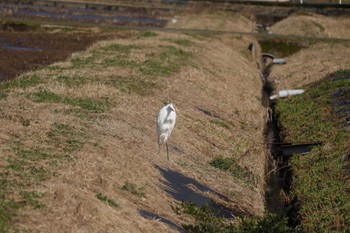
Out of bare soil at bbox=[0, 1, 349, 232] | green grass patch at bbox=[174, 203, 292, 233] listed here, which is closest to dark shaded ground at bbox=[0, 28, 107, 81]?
bare soil at bbox=[0, 1, 349, 232]

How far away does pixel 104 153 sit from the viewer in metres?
12.0

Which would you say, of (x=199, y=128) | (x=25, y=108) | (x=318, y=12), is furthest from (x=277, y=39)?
(x=25, y=108)

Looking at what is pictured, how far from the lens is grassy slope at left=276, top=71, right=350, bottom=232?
500 inches

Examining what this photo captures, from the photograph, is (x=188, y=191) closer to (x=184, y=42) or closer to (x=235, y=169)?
(x=235, y=169)

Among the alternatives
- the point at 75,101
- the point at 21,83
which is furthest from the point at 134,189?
the point at 21,83

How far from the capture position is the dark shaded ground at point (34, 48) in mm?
26047

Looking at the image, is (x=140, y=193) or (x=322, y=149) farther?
(x=322, y=149)

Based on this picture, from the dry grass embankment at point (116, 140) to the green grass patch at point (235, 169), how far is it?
5cm

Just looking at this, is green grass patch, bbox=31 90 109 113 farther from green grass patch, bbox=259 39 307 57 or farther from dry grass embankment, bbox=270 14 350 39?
dry grass embankment, bbox=270 14 350 39

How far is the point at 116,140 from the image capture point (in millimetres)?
13297

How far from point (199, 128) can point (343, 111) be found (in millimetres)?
5371

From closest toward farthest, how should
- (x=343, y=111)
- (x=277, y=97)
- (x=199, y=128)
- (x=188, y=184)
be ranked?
(x=188, y=184) < (x=199, y=128) < (x=343, y=111) < (x=277, y=97)

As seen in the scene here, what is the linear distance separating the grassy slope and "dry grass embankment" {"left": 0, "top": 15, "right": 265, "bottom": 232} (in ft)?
3.10

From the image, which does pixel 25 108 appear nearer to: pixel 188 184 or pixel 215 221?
pixel 188 184
